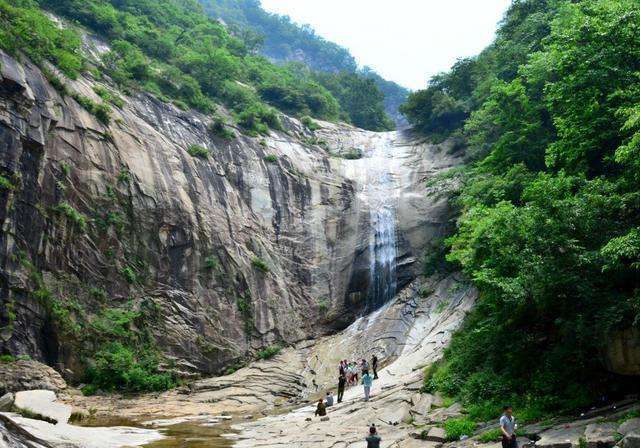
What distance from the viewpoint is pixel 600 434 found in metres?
10.0

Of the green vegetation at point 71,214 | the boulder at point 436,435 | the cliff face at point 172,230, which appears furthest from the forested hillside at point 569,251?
the green vegetation at point 71,214

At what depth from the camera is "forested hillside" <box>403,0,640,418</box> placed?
12.3 m

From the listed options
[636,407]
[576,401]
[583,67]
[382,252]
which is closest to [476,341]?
[576,401]

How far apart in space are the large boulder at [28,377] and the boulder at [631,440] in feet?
59.7

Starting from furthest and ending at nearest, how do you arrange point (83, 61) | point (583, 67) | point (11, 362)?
point (83, 61) < point (11, 362) < point (583, 67)

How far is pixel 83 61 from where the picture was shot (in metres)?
31.7

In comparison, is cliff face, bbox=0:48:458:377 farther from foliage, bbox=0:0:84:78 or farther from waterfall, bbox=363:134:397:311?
foliage, bbox=0:0:84:78

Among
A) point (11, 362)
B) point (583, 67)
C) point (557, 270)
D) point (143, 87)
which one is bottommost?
point (11, 362)

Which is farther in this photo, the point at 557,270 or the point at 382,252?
the point at 382,252

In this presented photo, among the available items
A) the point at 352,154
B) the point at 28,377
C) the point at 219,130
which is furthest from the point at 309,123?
the point at 28,377

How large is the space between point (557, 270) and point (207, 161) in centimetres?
2366

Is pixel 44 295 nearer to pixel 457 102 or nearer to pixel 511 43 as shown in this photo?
pixel 511 43

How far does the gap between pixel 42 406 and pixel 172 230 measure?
1219cm

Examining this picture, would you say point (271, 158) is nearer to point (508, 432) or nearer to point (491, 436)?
point (491, 436)
